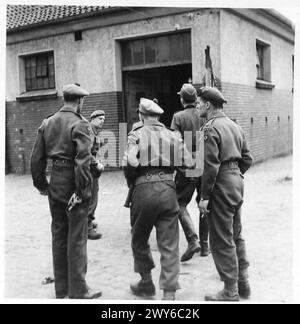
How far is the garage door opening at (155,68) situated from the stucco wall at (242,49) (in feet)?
3.19

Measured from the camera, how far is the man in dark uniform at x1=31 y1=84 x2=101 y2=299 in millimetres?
4172

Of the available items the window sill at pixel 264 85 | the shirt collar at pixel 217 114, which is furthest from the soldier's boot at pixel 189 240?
the window sill at pixel 264 85

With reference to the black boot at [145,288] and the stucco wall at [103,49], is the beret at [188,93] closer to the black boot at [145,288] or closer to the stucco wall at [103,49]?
the black boot at [145,288]

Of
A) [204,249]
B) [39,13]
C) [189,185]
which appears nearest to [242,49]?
[39,13]

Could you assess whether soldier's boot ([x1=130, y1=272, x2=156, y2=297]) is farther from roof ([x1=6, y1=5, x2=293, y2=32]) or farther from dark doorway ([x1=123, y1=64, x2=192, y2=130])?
roof ([x1=6, y1=5, x2=293, y2=32])

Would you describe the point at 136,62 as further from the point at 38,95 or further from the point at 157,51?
the point at 38,95

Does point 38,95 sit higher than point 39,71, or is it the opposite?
point 39,71

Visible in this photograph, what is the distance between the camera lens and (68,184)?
14.0 ft

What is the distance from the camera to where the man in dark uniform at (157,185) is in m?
4.11

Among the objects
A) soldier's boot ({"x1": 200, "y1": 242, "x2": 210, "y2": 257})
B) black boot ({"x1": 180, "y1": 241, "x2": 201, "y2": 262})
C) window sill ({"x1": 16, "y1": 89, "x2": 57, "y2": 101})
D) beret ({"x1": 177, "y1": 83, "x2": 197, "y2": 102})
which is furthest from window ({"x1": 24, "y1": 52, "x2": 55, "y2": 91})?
black boot ({"x1": 180, "y1": 241, "x2": 201, "y2": 262})

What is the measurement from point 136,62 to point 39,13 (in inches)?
140

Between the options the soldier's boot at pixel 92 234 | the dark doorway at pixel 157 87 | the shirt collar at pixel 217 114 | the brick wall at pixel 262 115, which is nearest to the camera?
the shirt collar at pixel 217 114

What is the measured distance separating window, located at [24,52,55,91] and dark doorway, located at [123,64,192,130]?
2.57 meters
